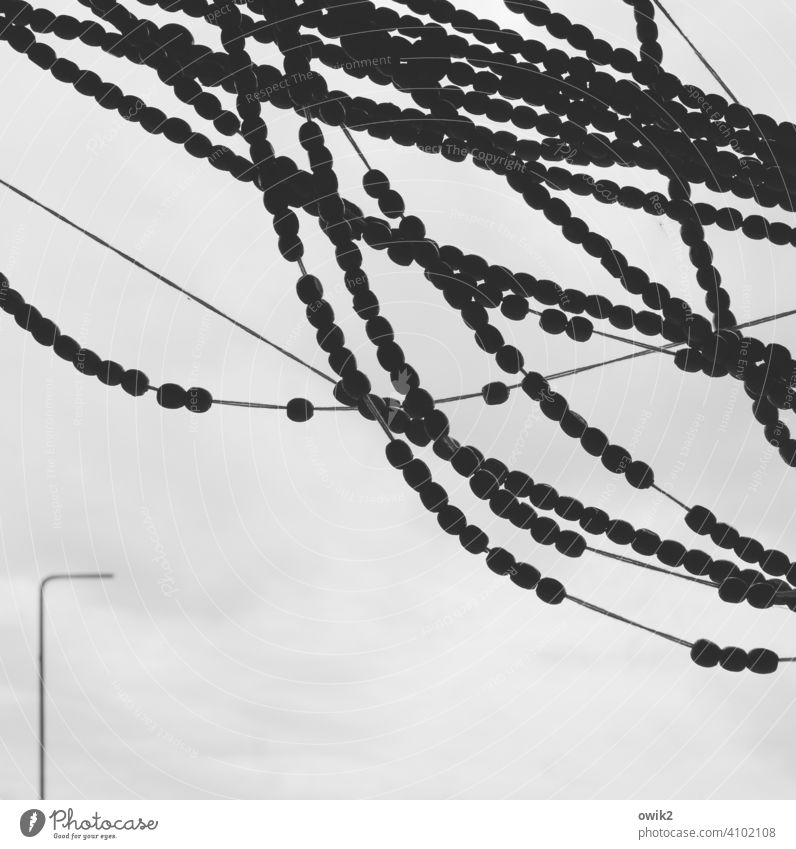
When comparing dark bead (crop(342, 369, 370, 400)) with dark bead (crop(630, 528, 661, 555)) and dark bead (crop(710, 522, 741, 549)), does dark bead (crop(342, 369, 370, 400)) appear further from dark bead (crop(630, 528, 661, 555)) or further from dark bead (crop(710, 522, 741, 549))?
dark bead (crop(710, 522, 741, 549))

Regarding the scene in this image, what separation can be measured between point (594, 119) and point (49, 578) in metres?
2.52

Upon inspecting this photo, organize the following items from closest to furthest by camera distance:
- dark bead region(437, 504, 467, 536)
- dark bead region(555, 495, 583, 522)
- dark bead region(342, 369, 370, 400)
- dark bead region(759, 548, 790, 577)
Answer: dark bead region(342, 369, 370, 400) → dark bead region(437, 504, 467, 536) → dark bead region(555, 495, 583, 522) → dark bead region(759, 548, 790, 577)

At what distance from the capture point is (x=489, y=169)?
3.07 meters

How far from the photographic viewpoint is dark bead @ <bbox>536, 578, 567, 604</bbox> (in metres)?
3.09

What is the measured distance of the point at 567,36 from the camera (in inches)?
118

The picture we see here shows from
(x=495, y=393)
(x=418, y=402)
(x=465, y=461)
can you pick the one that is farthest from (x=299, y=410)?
(x=495, y=393)

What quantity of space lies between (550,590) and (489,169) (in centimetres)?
140

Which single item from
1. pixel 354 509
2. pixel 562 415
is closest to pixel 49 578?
pixel 354 509

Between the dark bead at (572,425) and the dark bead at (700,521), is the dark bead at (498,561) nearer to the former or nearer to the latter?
the dark bead at (572,425)

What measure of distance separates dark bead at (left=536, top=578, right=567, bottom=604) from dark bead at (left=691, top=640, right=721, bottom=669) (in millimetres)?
481

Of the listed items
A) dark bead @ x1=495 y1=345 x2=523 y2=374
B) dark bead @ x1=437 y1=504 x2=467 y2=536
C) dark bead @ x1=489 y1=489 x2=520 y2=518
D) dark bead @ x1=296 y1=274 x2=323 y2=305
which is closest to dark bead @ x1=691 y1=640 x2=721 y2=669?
dark bead @ x1=489 y1=489 x2=520 y2=518

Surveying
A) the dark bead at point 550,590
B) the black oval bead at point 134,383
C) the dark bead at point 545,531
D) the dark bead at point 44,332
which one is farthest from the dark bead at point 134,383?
the dark bead at point 550,590

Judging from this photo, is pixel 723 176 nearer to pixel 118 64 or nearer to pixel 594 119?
pixel 594 119

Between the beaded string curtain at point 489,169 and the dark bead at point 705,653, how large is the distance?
0.03 feet
